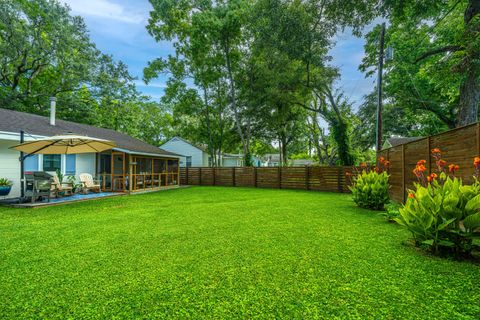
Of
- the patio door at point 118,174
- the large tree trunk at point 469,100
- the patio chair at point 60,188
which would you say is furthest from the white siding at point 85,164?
the large tree trunk at point 469,100

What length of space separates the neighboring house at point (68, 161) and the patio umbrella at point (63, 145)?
71 centimetres

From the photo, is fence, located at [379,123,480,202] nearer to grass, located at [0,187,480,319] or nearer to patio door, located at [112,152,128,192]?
grass, located at [0,187,480,319]

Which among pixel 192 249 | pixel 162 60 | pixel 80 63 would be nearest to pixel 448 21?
pixel 192 249

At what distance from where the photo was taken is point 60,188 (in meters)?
8.66

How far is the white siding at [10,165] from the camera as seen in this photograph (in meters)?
7.94

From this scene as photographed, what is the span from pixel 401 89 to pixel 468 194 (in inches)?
661

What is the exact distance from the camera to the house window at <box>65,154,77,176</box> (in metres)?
10.2

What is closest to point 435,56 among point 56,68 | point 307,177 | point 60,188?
point 307,177

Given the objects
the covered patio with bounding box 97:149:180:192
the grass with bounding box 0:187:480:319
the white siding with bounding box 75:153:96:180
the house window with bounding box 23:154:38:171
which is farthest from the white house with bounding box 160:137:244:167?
the grass with bounding box 0:187:480:319

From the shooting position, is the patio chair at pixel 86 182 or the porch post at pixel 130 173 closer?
the patio chair at pixel 86 182

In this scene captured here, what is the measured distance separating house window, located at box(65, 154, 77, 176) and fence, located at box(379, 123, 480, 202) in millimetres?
12771

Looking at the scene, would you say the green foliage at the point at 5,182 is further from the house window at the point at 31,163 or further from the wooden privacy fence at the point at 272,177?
the wooden privacy fence at the point at 272,177

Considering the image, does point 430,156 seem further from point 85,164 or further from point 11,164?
point 85,164

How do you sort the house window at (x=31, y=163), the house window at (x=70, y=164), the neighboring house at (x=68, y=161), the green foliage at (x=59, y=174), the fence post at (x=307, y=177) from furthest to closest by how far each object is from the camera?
the fence post at (x=307, y=177)
the house window at (x=70, y=164)
the green foliage at (x=59, y=174)
the house window at (x=31, y=163)
the neighboring house at (x=68, y=161)
